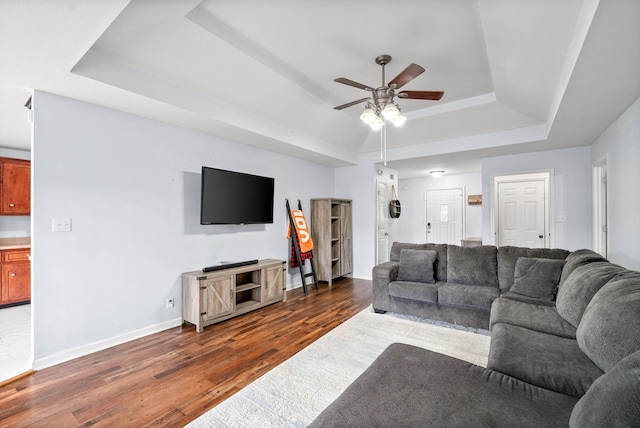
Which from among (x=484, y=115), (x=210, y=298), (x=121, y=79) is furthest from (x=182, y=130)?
(x=484, y=115)

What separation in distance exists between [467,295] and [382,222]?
308cm

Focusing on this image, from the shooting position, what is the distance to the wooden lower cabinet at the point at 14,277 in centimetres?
406

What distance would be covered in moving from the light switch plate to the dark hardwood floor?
1163 millimetres

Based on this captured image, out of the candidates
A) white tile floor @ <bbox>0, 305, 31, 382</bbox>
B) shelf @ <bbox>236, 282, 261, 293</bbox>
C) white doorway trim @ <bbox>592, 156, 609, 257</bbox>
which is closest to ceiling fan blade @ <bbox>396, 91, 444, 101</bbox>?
shelf @ <bbox>236, 282, 261, 293</bbox>

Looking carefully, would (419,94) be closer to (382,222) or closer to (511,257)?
(511,257)

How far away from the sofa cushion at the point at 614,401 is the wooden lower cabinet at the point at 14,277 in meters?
5.93

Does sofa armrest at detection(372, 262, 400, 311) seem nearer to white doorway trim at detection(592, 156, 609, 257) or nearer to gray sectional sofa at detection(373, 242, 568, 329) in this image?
gray sectional sofa at detection(373, 242, 568, 329)

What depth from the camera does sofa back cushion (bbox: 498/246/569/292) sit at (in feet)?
10.5

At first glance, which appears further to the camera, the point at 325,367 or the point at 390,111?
the point at 390,111

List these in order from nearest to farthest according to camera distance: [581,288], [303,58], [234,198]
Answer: [581,288] → [303,58] → [234,198]

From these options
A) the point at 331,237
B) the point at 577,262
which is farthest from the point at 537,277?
the point at 331,237

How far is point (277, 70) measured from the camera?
10.5 feet

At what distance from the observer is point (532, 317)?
2.32 m

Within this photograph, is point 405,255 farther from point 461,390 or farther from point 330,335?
point 461,390
